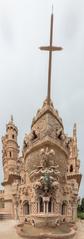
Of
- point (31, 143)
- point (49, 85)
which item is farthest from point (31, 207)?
point (49, 85)

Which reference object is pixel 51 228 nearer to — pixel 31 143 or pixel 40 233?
pixel 40 233

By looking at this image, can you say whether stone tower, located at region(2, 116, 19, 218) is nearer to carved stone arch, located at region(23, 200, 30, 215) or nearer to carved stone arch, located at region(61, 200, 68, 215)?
carved stone arch, located at region(23, 200, 30, 215)

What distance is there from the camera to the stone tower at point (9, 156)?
3525 centimetres

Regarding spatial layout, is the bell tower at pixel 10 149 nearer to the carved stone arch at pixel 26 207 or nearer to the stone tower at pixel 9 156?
the stone tower at pixel 9 156

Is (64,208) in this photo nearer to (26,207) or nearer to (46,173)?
(26,207)

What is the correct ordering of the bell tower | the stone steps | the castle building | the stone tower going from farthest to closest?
the bell tower
the stone tower
the stone steps
the castle building

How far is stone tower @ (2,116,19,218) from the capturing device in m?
35.2

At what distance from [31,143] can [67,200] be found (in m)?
4.31

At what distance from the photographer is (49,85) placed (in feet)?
77.3

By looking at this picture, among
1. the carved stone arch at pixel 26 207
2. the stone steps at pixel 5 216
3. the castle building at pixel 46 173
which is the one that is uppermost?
the castle building at pixel 46 173

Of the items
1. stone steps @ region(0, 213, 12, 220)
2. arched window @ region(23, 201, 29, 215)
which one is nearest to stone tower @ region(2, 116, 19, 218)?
stone steps @ region(0, 213, 12, 220)

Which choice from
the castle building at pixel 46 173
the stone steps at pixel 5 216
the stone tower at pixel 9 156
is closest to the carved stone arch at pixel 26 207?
the castle building at pixel 46 173

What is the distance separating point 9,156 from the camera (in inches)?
1492

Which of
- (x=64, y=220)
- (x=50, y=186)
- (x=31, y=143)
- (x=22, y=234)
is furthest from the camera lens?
(x=31, y=143)
